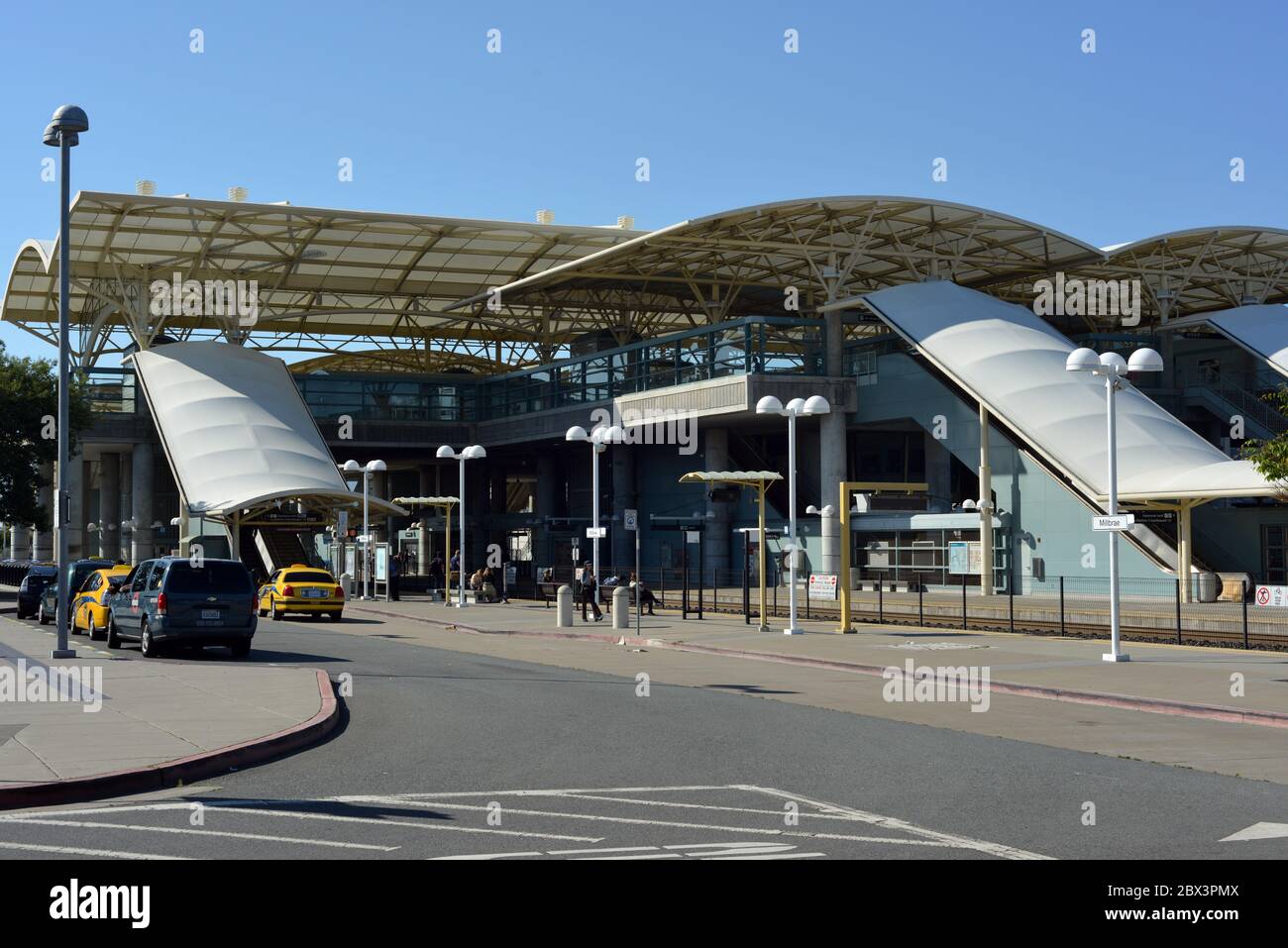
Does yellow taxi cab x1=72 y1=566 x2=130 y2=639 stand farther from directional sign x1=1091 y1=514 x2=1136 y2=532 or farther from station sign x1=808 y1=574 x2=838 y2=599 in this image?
directional sign x1=1091 y1=514 x2=1136 y2=532

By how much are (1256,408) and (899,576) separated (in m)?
16.6

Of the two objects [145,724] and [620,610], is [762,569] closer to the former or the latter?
[620,610]

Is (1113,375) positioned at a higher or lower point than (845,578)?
higher

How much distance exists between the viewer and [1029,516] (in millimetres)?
45219

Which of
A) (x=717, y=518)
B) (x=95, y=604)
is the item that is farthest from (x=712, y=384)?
(x=95, y=604)

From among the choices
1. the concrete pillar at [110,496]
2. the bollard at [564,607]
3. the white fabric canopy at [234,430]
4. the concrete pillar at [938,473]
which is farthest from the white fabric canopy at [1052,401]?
the concrete pillar at [110,496]

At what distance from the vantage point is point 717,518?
58688 millimetres

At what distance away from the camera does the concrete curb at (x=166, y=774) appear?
36.4ft

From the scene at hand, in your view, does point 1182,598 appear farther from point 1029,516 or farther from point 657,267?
point 657,267

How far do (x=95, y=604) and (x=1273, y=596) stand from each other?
75.7 feet

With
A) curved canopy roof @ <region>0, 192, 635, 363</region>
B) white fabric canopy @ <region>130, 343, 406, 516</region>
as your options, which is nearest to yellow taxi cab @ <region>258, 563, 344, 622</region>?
white fabric canopy @ <region>130, 343, 406, 516</region>

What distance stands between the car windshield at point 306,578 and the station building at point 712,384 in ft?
37.4

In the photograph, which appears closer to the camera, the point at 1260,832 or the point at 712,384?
the point at 1260,832
